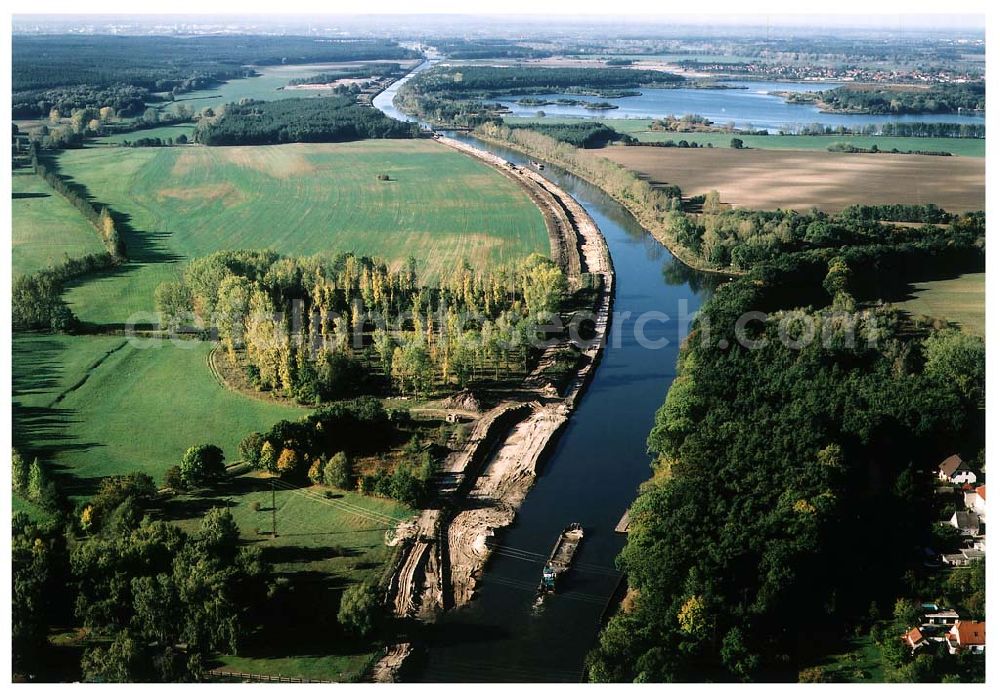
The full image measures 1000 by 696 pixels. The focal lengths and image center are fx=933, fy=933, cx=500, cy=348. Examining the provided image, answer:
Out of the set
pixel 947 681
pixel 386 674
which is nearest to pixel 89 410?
pixel 386 674

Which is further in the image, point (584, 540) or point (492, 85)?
point (492, 85)

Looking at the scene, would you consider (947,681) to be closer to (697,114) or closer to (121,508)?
(121,508)

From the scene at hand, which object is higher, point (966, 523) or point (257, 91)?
point (257, 91)

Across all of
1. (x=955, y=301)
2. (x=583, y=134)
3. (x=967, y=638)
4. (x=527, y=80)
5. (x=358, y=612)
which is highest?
(x=527, y=80)

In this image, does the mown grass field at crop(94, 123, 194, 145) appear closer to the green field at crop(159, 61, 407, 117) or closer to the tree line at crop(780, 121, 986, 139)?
the green field at crop(159, 61, 407, 117)

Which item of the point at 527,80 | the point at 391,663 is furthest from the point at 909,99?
the point at 391,663

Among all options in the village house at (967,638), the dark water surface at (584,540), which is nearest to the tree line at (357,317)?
the dark water surface at (584,540)

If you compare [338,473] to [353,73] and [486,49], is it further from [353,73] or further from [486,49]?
[486,49]
